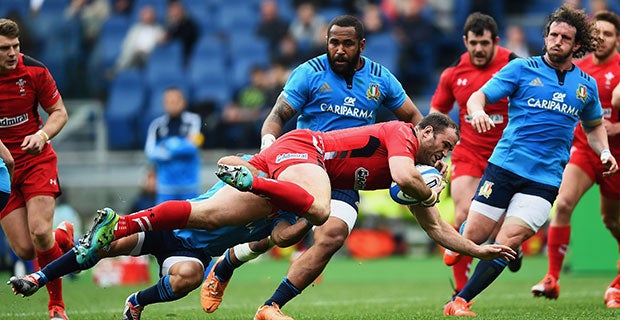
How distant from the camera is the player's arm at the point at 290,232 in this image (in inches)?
295

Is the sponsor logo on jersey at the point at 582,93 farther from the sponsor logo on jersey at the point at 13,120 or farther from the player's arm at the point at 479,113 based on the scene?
the sponsor logo on jersey at the point at 13,120

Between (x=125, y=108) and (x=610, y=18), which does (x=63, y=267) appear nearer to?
(x=610, y=18)

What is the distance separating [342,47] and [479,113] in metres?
1.25

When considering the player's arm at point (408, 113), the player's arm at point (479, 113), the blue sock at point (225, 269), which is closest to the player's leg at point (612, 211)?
the player's arm at point (479, 113)

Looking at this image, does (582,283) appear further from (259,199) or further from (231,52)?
(231,52)

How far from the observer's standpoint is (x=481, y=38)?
10.1 metres

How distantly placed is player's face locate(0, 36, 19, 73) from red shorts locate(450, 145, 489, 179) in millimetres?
4429

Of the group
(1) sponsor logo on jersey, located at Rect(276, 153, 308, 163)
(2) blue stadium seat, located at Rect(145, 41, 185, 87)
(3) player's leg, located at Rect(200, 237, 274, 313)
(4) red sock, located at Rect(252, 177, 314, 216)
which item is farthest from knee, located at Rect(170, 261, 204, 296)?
(2) blue stadium seat, located at Rect(145, 41, 185, 87)

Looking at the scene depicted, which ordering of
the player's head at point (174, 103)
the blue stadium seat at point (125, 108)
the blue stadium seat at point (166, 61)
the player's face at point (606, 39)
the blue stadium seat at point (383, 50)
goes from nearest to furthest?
the player's face at point (606, 39) → the player's head at point (174, 103) → the blue stadium seat at point (125, 108) → the blue stadium seat at point (383, 50) → the blue stadium seat at point (166, 61)

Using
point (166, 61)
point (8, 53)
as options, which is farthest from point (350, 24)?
point (166, 61)

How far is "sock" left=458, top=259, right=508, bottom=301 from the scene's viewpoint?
8766 millimetres

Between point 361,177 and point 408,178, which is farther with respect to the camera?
point 361,177

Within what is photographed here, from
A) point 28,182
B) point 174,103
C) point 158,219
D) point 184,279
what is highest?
point 158,219

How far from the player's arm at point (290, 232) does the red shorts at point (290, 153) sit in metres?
0.39
